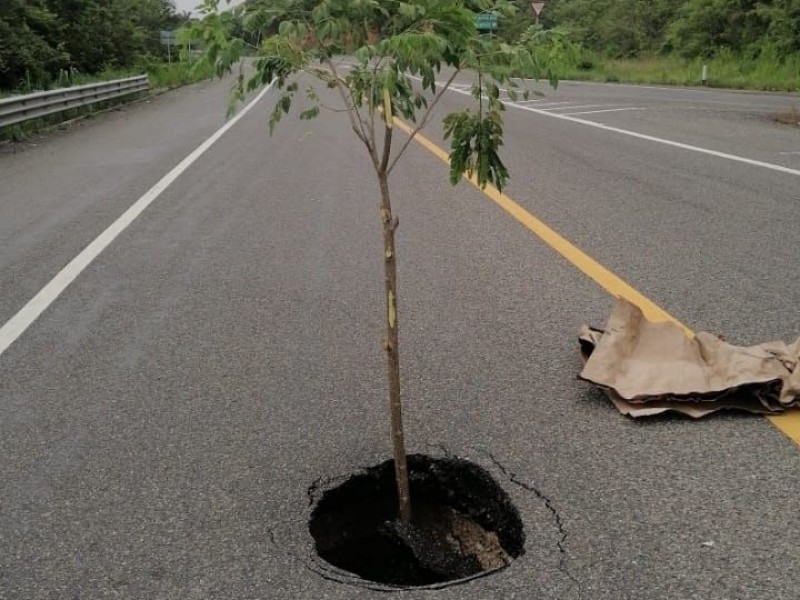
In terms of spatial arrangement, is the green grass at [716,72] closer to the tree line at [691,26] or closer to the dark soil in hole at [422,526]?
the tree line at [691,26]

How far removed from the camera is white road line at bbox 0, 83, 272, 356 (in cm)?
500

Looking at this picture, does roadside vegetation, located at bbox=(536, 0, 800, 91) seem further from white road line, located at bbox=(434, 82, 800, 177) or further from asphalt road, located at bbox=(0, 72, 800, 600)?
asphalt road, located at bbox=(0, 72, 800, 600)

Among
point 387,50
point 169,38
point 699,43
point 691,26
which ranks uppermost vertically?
point 387,50

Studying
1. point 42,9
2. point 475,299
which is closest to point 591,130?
point 475,299

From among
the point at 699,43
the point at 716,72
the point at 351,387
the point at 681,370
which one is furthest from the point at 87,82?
the point at 699,43

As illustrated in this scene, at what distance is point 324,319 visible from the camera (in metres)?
5.03

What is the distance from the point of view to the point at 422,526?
10.4 ft

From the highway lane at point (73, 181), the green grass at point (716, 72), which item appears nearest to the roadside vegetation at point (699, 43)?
the green grass at point (716, 72)

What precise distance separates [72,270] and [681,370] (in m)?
4.31

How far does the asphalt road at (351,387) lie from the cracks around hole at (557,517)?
0.01 m

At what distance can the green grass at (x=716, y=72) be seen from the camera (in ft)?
90.7

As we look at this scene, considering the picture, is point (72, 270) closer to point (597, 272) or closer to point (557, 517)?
point (597, 272)

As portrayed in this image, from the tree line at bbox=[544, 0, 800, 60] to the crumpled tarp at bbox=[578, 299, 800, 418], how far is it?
23.5 meters

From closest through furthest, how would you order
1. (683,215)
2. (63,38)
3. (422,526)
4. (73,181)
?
(422,526) < (683,215) < (73,181) < (63,38)
